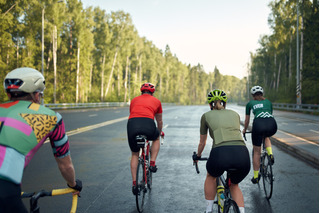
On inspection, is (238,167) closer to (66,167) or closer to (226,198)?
(226,198)

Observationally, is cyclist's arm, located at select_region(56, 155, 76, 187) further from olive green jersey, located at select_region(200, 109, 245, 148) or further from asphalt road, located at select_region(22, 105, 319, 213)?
asphalt road, located at select_region(22, 105, 319, 213)

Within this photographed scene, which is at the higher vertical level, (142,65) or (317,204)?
(142,65)

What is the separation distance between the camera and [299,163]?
8.52 metres

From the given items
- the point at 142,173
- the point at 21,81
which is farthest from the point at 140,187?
the point at 21,81

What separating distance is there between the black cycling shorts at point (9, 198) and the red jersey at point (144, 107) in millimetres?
3155

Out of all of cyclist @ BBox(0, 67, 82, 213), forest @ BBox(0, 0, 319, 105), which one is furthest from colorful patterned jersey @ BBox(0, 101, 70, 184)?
forest @ BBox(0, 0, 319, 105)

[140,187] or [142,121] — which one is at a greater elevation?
[142,121]

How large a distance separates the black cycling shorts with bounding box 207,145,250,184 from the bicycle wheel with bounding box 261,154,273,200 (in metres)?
2.17

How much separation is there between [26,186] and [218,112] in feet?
14.3

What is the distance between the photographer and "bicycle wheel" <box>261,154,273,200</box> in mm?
5438

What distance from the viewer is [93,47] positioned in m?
59.1

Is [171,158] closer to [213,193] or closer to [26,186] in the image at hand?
[26,186]

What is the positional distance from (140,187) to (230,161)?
2.00 meters

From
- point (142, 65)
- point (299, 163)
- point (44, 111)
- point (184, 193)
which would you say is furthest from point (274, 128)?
point (142, 65)
